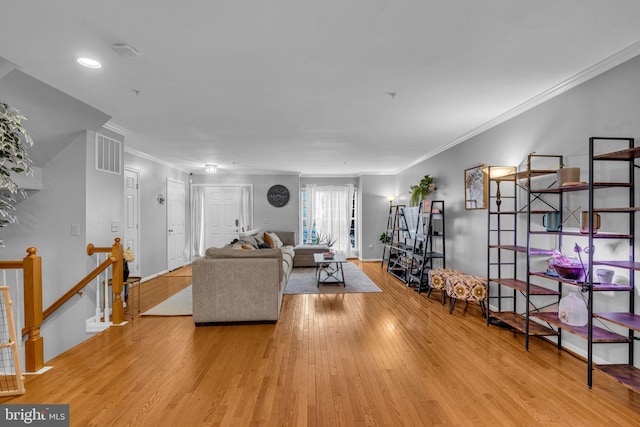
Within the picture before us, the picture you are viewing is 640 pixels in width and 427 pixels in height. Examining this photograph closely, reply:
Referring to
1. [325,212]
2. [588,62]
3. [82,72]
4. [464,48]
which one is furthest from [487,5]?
[325,212]

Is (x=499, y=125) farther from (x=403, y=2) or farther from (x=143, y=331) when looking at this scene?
(x=143, y=331)

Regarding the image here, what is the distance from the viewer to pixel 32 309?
271 centimetres

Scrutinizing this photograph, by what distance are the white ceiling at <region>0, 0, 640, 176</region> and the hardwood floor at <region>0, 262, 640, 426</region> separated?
2490 millimetres

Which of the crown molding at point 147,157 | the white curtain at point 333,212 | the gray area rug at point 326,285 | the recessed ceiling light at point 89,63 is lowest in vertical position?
the gray area rug at point 326,285

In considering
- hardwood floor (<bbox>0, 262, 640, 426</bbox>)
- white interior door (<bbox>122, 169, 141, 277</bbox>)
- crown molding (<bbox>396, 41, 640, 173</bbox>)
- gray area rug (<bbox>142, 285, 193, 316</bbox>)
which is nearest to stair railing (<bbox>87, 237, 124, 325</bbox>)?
hardwood floor (<bbox>0, 262, 640, 426</bbox>)

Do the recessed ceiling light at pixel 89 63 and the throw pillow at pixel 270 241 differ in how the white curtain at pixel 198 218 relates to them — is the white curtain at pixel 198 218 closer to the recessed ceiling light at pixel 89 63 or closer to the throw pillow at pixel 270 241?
the throw pillow at pixel 270 241

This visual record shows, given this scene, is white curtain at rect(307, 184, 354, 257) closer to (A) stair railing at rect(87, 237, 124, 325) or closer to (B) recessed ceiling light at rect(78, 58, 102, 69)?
(A) stair railing at rect(87, 237, 124, 325)

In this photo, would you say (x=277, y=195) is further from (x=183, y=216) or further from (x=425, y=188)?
(x=425, y=188)

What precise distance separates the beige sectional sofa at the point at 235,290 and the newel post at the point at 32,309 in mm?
1381

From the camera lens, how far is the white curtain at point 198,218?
827 centimetres

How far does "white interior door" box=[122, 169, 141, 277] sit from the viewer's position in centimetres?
549

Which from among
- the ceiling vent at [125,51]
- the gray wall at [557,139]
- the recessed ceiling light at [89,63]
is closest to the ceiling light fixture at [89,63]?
the recessed ceiling light at [89,63]

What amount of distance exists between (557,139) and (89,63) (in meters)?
4.22

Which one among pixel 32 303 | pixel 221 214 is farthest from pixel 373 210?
pixel 32 303
